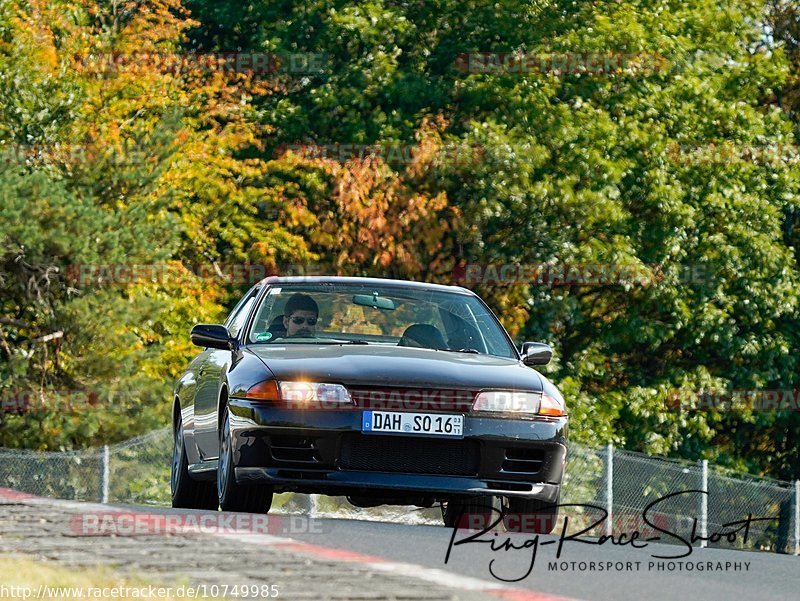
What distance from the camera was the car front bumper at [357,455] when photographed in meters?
10.2

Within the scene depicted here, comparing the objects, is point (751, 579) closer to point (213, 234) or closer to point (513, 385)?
point (513, 385)

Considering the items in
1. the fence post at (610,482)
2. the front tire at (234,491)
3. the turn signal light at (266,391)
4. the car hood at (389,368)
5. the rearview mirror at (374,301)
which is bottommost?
the fence post at (610,482)

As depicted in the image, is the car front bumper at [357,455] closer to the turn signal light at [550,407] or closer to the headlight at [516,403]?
the headlight at [516,403]

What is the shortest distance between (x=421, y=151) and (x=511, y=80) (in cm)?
318

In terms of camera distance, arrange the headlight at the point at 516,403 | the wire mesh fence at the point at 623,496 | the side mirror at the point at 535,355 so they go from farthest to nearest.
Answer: the wire mesh fence at the point at 623,496
the side mirror at the point at 535,355
the headlight at the point at 516,403

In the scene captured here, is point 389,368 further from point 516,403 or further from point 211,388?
point 211,388

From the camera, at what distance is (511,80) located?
3750 cm

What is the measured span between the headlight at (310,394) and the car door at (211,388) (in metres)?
0.94

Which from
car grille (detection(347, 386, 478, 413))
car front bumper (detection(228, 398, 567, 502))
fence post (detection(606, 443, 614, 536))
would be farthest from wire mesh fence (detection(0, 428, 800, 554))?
car grille (detection(347, 386, 478, 413))

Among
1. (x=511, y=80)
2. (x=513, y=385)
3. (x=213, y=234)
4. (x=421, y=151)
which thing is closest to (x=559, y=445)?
(x=513, y=385)

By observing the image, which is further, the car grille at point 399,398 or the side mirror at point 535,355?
the side mirror at point 535,355

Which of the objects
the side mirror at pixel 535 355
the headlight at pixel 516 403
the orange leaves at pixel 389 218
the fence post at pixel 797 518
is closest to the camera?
the headlight at pixel 516 403

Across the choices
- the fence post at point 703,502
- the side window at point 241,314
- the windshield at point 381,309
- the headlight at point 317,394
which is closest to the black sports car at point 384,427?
the headlight at point 317,394

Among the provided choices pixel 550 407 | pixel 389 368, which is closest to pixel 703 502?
pixel 550 407
